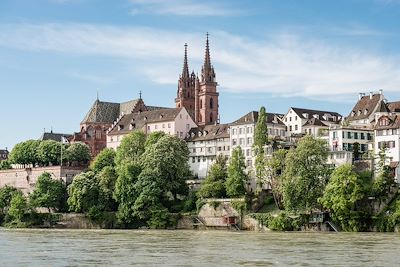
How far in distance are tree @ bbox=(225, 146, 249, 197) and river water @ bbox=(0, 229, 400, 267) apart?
81.9ft

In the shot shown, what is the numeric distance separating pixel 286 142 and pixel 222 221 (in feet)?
64.6

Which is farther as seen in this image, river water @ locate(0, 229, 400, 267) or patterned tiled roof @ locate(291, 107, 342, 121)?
patterned tiled roof @ locate(291, 107, 342, 121)

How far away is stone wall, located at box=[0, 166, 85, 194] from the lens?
137m

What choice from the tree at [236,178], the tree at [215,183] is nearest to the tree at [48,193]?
the tree at [215,183]

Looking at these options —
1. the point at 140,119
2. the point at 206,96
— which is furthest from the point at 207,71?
the point at 140,119

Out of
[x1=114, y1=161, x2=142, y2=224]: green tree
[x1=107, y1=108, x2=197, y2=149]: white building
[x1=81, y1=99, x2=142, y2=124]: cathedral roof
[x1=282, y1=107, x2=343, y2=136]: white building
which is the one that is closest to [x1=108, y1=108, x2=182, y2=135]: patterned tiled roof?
[x1=107, y1=108, x2=197, y2=149]: white building

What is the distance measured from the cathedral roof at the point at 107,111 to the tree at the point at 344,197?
267 feet

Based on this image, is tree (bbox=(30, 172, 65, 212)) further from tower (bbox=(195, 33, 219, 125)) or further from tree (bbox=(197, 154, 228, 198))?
tower (bbox=(195, 33, 219, 125))

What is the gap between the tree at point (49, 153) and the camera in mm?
150125

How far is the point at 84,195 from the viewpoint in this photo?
118438mm

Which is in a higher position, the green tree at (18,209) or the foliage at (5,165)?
the foliage at (5,165)

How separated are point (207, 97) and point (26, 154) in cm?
3915

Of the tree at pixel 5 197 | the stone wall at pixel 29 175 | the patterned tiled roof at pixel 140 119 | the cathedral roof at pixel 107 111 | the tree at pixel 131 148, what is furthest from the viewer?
the cathedral roof at pixel 107 111

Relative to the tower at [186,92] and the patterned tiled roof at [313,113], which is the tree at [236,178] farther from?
the tower at [186,92]
